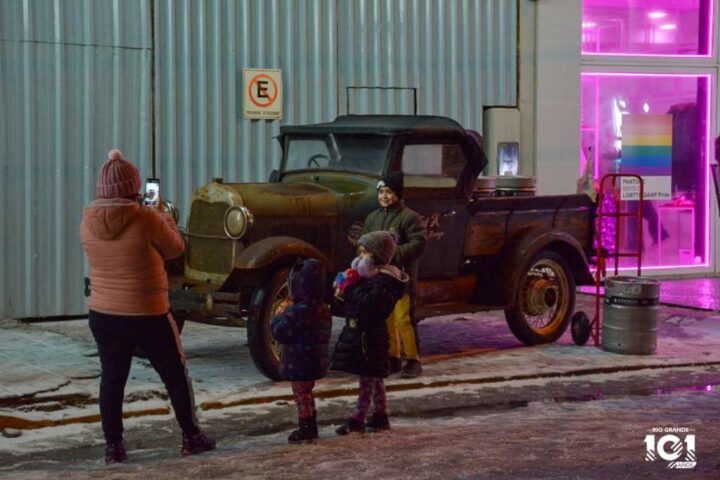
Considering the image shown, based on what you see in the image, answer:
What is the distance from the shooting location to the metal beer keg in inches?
452

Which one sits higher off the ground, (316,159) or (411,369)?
(316,159)

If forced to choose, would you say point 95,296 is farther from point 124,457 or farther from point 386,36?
point 386,36

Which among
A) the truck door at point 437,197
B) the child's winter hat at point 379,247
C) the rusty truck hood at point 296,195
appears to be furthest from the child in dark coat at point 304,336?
the truck door at point 437,197

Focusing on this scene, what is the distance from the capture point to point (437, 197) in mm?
11383

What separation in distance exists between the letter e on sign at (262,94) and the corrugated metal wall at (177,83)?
110 millimetres

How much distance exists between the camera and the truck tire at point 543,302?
1205cm

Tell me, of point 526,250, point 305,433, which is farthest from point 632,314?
point 305,433

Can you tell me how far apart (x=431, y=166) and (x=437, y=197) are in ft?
1.01

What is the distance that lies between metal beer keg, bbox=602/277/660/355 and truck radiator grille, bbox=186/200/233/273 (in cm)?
361

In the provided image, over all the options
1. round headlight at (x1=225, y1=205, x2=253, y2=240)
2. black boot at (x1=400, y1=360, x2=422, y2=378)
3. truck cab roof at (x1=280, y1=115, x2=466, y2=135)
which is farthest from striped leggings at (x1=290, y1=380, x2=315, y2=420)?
truck cab roof at (x1=280, y1=115, x2=466, y2=135)

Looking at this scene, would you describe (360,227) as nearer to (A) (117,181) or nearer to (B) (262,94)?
(A) (117,181)

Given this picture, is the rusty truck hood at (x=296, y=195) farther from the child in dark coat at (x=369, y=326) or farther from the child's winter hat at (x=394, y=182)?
the child in dark coat at (x=369, y=326)

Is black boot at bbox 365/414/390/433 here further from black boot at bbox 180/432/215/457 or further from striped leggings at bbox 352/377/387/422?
black boot at bbox 180/432/215/457

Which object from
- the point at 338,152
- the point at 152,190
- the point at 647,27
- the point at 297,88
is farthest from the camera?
the point at 647,27
